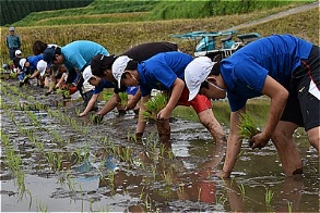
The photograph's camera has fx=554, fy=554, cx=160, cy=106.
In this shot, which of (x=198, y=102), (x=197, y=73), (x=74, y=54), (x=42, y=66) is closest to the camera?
(x=197, y=73)

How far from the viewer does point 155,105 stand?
567cm

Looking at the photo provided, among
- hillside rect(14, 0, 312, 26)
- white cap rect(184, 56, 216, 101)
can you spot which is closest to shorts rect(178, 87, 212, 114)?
white cap rect(184, 56, 216, 101)

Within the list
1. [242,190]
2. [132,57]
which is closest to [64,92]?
[132,57]

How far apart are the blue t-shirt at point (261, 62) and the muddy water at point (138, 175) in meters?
0.69

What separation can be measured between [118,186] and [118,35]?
65.7 ft

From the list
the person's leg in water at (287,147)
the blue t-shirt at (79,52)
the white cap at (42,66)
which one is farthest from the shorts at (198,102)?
the white cap at (42,66)

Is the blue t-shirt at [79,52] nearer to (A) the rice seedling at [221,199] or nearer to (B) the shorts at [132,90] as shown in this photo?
(B) the shorts at [132,90]

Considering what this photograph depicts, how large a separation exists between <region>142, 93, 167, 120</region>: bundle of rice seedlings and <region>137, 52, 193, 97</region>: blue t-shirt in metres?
0.17

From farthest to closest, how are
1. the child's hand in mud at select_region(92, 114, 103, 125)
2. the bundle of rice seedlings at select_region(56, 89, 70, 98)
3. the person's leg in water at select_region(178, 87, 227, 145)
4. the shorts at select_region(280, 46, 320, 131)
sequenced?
the bundle of rice seedlings at select_region(56, 89, 70, 98), the child's hand in mud at select_region(92, 114, 103, 125), the person's leg in water at select_region(178, 87, 227, 145), the shorts at select_region(280, 46, 320, 131)

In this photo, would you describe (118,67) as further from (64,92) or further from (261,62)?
(64,92)

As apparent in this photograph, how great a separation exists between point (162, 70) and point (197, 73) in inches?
59.0

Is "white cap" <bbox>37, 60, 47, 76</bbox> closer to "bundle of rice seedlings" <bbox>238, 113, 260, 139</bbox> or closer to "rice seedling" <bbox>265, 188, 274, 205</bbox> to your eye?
"bundle of rice seedlings" <bbox>238, 113, 260, 139</bbox>

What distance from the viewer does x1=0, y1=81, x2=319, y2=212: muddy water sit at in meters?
3.41

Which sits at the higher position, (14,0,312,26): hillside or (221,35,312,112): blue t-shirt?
(221,35,312,112): blue t-shirt
